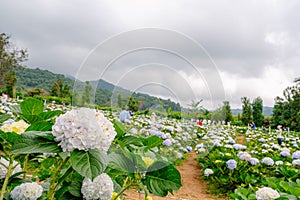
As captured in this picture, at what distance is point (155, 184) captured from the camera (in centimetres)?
88

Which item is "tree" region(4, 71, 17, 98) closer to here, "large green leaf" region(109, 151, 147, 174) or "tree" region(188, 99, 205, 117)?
"tree" region(188, 99, 205, 117)

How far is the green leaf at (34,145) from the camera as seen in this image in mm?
663

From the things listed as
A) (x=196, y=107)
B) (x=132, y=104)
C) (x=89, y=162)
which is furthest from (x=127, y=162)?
(x=196, y=107)

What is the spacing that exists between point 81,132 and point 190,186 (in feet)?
16.3

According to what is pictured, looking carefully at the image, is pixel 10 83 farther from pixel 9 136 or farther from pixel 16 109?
pixel 9 136

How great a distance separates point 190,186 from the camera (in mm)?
5348

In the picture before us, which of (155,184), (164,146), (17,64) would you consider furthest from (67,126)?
(17,64)

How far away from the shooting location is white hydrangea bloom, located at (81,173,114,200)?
86 centimetres

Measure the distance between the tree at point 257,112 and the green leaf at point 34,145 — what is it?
2642cm

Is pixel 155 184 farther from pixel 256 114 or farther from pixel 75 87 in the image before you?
pixel 256 114

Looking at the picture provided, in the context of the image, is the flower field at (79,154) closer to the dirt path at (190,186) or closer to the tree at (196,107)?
the tree at (196,107)

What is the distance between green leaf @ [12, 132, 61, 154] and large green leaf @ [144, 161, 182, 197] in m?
0.31

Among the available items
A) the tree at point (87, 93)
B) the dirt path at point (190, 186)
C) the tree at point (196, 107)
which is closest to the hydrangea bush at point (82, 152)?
the tree at point (87, 93)

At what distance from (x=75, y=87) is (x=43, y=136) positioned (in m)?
0.90
